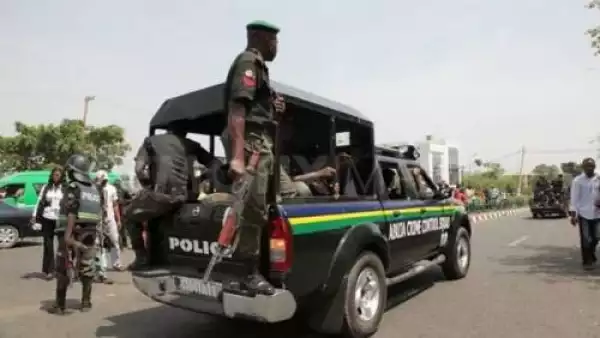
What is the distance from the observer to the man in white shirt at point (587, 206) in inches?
331

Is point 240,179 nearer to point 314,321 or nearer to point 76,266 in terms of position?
point 314,321

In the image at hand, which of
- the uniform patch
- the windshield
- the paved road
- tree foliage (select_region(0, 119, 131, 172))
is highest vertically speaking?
tree foliage (select_region(0, 119, 131, 172))

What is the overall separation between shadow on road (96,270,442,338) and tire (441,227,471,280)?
1720 millimetres

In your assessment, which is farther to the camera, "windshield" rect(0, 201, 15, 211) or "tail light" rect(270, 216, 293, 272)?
"windshield" rect(0, 201, 15, 211)

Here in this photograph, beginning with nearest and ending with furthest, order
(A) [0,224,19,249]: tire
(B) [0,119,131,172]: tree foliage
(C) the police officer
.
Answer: (C) the police officer
(A) [0,224,19,249]: tire
(B) [0,119,131,172]: tree foliage

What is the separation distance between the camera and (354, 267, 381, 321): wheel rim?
4.80 meters

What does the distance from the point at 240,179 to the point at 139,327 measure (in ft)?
8.27

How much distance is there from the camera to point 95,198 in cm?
619

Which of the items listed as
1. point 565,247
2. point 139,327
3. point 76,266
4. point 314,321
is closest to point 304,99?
point 314,321

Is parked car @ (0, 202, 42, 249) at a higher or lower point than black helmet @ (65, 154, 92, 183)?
lower

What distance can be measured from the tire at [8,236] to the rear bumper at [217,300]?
11.0 metres

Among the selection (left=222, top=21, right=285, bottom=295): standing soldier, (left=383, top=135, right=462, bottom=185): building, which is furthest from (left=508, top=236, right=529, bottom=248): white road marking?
(left=383, top=135, right=462, bottom=185): building

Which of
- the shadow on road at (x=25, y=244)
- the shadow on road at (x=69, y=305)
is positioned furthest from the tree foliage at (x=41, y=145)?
the shadow on road at (x=69, y=305)

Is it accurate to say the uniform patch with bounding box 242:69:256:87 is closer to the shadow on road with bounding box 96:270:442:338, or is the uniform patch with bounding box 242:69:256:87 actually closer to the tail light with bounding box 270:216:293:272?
the tail light with bounding box 270:216:293:272
